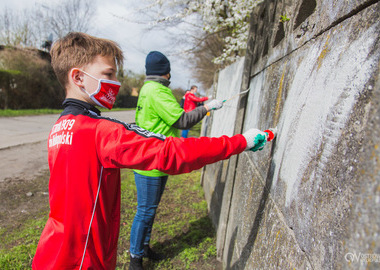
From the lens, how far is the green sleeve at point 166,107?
2320mm

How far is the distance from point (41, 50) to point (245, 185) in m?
19.1

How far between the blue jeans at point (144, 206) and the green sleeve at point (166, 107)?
1.87ft

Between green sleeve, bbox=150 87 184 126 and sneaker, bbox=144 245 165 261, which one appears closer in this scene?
green sleeve, bbox=150 87 184 126

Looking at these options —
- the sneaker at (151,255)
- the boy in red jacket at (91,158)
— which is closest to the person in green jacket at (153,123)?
the sneaker at (151,255)

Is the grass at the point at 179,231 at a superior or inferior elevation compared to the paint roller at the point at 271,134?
inferior

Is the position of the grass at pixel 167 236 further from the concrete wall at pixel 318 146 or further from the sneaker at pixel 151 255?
the concrete wall at pixel 318 146

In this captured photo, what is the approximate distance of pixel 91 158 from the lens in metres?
1.34

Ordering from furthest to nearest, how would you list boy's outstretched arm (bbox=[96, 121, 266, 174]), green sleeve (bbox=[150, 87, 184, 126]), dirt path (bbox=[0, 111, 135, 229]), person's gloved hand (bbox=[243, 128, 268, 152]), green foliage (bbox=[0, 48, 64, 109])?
green foliage (bbox=[0, 48, 64, 109]) < dirt path (bbox=[0, 111, 135, 229]) < green sleeve (bbox=[150, 87, 184, 126]) < person's gloved hand (bbox=[243, 128, 268, 152]) < boy's outstretched arm (bbox=[96, 121, 266, 174])

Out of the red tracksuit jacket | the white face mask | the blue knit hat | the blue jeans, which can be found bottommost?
the blue jeans

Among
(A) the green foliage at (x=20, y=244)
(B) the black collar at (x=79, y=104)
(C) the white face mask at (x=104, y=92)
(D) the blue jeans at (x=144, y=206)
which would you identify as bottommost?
(A) the green foliage at (x=20, y=244)

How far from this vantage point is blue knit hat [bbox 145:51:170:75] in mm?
2600

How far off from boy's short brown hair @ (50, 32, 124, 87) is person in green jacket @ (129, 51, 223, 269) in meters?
0.79

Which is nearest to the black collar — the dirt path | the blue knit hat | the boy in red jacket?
the boy in red jacket

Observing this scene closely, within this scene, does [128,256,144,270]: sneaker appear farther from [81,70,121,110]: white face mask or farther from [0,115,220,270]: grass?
[81,70,121,110]: white face mask
